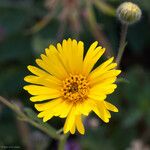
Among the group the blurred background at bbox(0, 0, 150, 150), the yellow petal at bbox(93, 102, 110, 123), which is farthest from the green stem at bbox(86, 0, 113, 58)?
the yellow petal at bbox(93, 102, 110, 123)

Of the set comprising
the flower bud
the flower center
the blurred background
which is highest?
the blurred background

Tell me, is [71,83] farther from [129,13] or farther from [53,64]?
[129,13]

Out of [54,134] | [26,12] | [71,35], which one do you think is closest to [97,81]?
[54,134]

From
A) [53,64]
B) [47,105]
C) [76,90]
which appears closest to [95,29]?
[76,90]

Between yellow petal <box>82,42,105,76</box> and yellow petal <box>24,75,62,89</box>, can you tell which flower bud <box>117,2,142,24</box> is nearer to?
yellow petal <box>82,42,105,76</box>

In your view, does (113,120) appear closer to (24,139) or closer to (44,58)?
(24,139)

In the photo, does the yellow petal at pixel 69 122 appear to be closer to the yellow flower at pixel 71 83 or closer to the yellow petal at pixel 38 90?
the yellow flower at pixel 71 83
